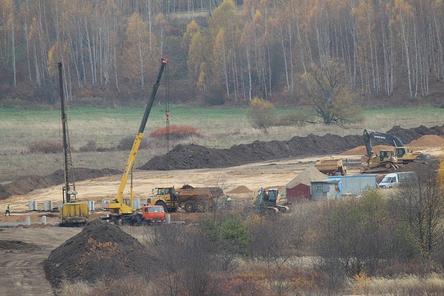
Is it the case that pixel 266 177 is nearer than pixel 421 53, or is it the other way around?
pixel 266 177

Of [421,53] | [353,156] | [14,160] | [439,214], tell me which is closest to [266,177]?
[353,156]

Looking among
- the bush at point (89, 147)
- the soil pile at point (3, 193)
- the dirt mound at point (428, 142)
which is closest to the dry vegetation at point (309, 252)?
the soil pile at point (3, 193)

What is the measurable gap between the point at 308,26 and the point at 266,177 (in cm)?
5800

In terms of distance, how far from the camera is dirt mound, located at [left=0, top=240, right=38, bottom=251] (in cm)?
4350

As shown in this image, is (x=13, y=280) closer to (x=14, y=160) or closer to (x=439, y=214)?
(x=439, y=214)

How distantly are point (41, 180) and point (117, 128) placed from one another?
30.2m

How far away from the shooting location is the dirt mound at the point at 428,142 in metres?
74.3

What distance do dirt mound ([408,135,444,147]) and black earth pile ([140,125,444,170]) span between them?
2.32m

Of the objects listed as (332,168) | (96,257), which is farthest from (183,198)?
(96,257)

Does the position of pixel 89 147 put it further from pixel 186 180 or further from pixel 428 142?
pixel 428 142

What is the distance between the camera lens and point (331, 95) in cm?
9269

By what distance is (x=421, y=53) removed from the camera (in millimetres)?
113562

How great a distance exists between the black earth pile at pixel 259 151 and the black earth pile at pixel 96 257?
3022 centimetres

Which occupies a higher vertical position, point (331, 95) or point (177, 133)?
point (331, 95)
